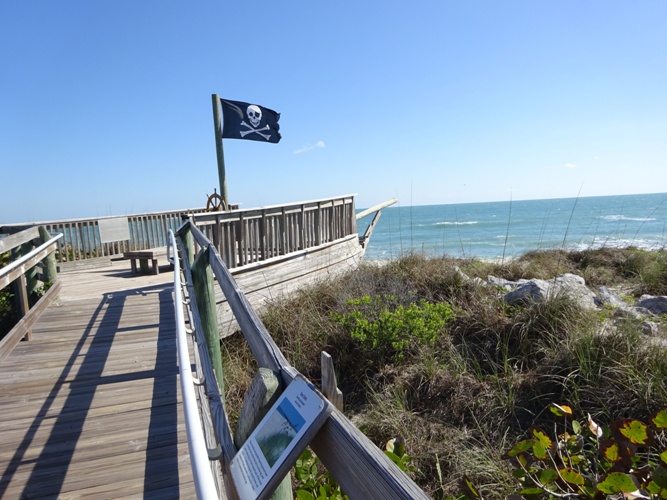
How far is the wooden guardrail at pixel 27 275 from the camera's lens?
4812mm

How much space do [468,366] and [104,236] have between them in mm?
10256

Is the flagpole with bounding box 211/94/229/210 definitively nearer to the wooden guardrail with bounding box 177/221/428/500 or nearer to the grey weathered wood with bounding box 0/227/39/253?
the grey weathered wood with bounding box 0/227/39/253

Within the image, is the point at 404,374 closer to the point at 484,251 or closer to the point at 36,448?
the point at 36,448

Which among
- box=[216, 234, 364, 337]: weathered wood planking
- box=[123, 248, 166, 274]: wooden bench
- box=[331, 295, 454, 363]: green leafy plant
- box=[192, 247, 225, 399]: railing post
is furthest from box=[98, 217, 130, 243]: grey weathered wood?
box=[192, 247, 225, 399]: railing post

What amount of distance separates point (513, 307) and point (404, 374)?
6.68 ft

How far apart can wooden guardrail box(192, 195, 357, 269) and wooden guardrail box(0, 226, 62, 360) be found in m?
2.22

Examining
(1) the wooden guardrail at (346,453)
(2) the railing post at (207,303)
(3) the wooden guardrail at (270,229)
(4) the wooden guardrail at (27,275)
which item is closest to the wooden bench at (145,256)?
(4) the wooden guardrail at (27,275)

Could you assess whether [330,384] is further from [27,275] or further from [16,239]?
[27,275]

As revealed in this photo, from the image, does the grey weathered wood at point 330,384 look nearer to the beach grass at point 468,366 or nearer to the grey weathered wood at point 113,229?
the beach grass at point 468,366

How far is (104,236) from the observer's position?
1234 centimetres

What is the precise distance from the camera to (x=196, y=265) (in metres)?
4.29

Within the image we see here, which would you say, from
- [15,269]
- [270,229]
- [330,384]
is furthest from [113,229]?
[330,384]

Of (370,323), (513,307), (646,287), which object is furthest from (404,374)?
(646,287)

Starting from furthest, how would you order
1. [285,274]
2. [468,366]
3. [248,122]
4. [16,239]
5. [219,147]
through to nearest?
[248,122] < [219,147] < [285,274] < [16,239] < [468,366]
